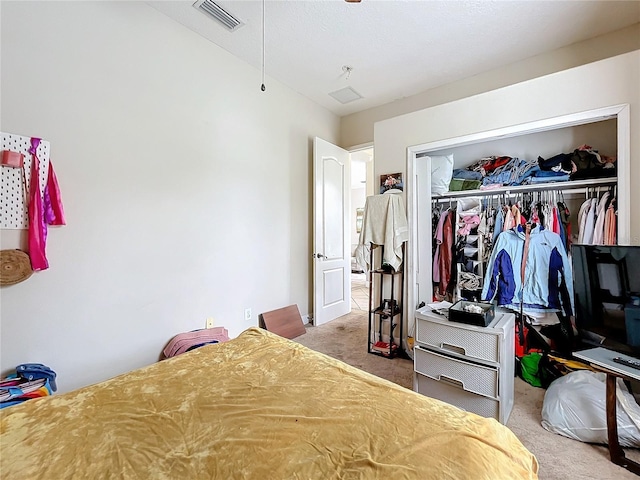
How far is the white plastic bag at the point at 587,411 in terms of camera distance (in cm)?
160

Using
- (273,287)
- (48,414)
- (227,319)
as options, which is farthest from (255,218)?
(48,414)

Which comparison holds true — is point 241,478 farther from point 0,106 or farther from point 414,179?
point 414,179

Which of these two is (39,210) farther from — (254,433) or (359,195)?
(359,195)

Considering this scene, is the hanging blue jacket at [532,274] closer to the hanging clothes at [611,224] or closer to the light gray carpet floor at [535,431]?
the hanging clothes at [611,224]

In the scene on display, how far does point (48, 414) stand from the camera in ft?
3.26

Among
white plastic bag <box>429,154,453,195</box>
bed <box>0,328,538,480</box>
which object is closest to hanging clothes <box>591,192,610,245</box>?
white plastic bag <box>429,154,453,195</box>

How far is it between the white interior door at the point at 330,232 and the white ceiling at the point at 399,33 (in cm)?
103

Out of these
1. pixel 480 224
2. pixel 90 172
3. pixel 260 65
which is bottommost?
pixel 480 224

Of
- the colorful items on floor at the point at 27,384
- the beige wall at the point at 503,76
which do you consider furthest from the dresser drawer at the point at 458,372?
the beige wall at the point at 503,76

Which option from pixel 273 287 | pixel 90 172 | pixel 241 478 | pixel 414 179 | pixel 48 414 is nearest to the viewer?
→ pixel 241 478

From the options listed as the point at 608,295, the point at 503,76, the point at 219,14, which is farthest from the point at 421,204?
the point at 219,14

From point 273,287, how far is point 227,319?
675 millimetres

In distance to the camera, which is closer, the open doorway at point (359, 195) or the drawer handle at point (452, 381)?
the drawer handle at point (452, 381)

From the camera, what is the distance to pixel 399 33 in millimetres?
2564
